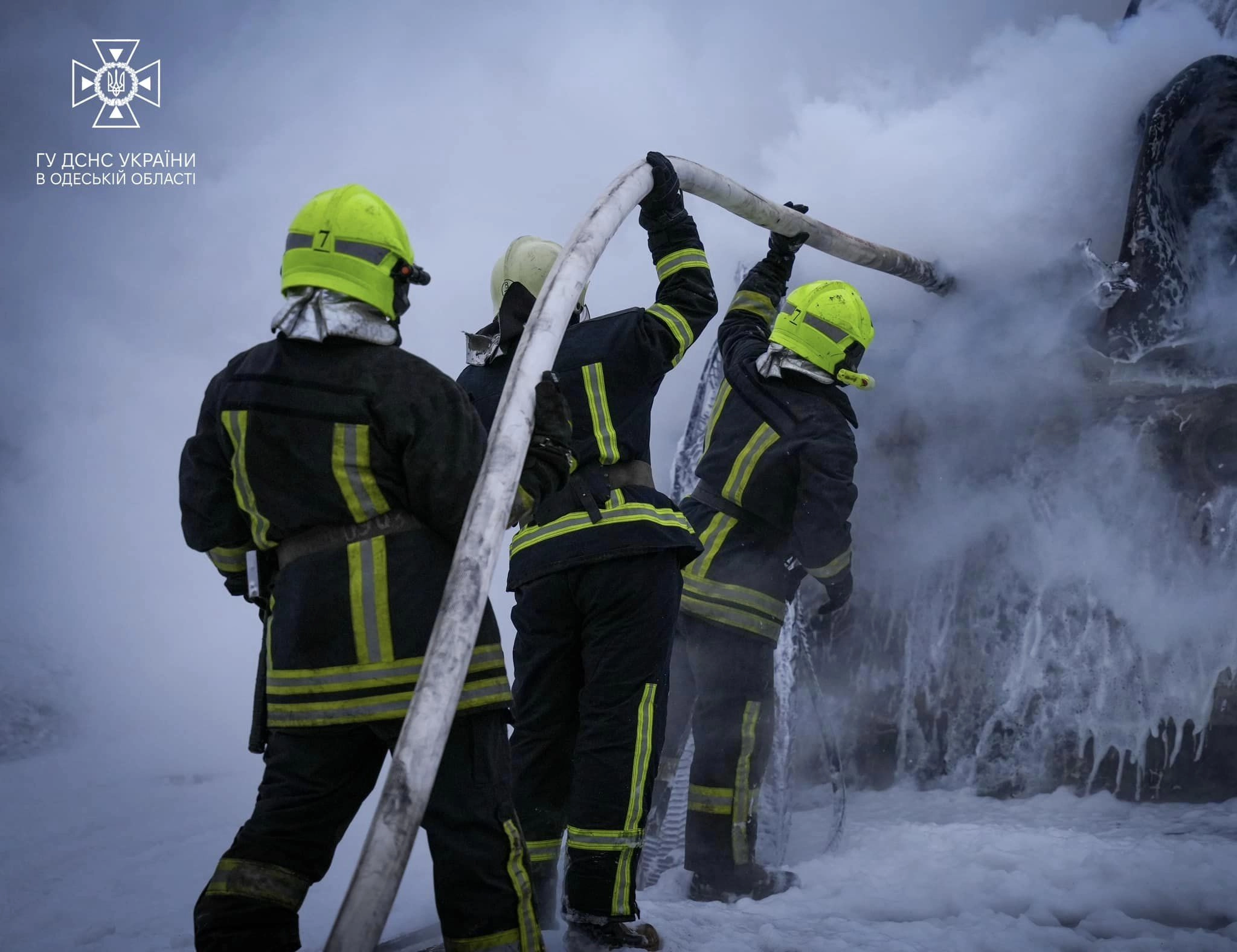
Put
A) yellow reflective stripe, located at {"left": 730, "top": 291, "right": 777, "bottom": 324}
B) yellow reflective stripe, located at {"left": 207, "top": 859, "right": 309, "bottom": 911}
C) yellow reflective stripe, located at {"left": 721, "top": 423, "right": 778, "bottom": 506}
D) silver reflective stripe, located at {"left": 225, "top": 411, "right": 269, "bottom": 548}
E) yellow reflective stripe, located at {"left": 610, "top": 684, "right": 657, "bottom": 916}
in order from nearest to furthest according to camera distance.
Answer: yellow reflective stripe, located at {"left": 207, "top": 859, "right": 309, "bottom": 911} → silver reflective stripe, located at {"left": 225, "top": 411, "right": 269, "bottom": 548} → yellow reflective stripe, located at {"left": 610, "top": 684, "right": 657, "bottom": 916} → yellow reflective stripe, located at {"left": 721, "top": 423, "right": 778, "bottom": 506} → yellow reflective stripe, located at {"left": 730, "top": 291, "right": 777, "bottom": 324}

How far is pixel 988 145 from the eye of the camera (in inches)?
159

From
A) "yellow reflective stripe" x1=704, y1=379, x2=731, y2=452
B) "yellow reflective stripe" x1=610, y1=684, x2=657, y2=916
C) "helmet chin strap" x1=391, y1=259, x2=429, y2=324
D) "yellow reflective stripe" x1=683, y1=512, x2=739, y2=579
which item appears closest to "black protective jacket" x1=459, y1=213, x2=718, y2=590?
"yellow reflective stripe" x1=610, y1=684, x2=657, y2=916

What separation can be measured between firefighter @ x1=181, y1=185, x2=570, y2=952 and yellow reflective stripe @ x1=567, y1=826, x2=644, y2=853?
40 cm

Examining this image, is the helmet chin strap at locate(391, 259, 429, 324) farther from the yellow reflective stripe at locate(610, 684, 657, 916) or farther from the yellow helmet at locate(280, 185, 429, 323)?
the yellow reflective stripe at locate(610, 684, 657, 916)

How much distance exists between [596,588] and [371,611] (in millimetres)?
662

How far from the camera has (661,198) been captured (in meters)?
2.68

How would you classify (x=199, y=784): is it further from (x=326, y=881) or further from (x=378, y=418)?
(x=378, y=418)

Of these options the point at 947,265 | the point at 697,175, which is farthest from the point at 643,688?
the point at 947,265

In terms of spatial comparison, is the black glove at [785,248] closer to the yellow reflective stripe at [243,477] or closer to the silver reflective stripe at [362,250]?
the silver reflective stripe at [362,250]

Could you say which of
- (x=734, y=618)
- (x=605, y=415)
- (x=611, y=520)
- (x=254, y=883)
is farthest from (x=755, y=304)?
(x=254, y=883)

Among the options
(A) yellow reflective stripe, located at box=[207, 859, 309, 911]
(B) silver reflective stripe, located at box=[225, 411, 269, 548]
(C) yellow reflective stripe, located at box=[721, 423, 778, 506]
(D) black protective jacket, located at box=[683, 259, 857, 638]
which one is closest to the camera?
(A) yellow reflective stripe, located at box=[207, 859, 309, 911]

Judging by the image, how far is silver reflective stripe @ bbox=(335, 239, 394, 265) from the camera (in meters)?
1.90

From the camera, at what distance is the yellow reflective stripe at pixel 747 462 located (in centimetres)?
310

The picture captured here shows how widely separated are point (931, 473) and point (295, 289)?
9.27 feet
